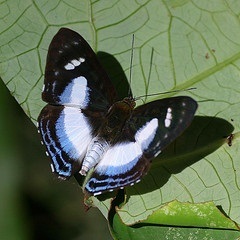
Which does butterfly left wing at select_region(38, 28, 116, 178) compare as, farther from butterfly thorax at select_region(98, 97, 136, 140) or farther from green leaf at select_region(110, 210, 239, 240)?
green leaf at select_region(110, 210, 239, 240)

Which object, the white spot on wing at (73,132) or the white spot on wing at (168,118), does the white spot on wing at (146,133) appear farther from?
the white spot on wing at (73,132)

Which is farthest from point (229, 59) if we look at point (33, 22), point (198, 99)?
point (33, 22)

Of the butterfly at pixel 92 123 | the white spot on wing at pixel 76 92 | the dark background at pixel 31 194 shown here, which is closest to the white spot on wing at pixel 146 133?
the butterfly at pixel 92 123

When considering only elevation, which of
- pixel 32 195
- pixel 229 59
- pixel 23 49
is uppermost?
pixel 23 49

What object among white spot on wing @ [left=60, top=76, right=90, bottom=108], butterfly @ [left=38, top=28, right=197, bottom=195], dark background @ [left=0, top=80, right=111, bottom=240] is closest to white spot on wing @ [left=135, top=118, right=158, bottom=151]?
butterfly @ [left=38, top=28, right=197, bottom=195]

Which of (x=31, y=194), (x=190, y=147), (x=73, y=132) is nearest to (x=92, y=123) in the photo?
(x=73, y=132)

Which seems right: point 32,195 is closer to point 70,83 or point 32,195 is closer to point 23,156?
point 23,156
